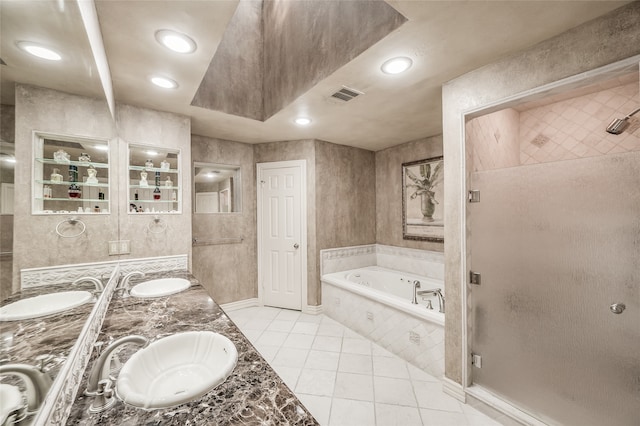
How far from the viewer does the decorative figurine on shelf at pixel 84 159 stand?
1187mm

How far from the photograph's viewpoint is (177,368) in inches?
45.0

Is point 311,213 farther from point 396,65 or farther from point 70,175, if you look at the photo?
point 70,175

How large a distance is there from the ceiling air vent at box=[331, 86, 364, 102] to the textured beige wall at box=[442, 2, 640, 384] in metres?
0.70

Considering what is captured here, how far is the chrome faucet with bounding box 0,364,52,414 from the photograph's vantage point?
1.67 ft

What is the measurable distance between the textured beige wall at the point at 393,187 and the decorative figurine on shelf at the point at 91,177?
3420mm

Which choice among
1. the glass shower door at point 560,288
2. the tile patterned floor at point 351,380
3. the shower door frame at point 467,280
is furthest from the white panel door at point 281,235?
the glass shower door at point 560,288

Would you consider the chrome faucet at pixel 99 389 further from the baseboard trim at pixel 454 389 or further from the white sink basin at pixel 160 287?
the baseboard trim at pixel 454 389

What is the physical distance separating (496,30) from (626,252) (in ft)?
4.49

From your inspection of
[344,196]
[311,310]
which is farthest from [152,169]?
[311,310]

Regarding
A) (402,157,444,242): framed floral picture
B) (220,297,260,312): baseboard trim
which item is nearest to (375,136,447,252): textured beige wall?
(402,157,444,242): framed floral picture

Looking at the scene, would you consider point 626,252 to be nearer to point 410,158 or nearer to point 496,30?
point 496,30

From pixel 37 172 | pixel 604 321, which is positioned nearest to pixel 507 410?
pixel 604 321

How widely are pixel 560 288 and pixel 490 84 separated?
1.38 meters

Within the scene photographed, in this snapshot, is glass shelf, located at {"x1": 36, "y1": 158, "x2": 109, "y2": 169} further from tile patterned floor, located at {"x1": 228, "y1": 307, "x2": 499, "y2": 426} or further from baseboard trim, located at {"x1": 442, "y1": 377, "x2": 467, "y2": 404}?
baseboard trim, located at {"x1": 442, "y1": 377, "x2": 467, "y2": 404}
